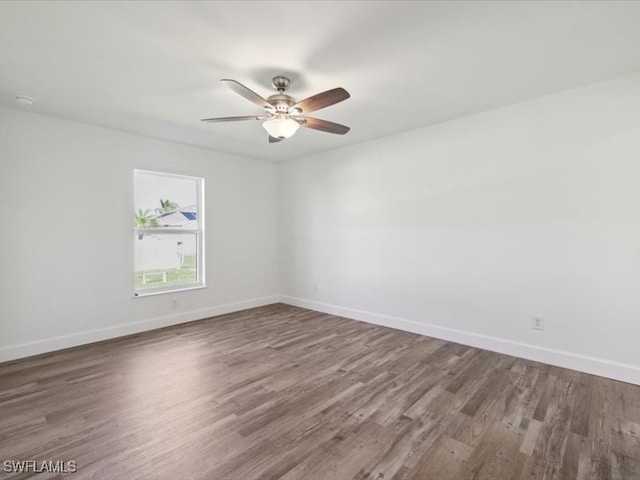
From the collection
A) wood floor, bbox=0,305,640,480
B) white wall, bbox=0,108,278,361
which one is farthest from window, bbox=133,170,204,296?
wood floor, bbox=0,305,640,480

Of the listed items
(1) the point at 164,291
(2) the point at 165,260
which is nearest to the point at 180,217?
(2) the point at 165,260

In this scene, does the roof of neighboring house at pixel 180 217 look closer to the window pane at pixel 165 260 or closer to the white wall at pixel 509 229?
the window pane at pixel 165 260

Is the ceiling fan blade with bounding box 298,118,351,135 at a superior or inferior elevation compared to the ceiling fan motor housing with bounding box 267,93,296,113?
inferior

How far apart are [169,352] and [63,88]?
104 inches

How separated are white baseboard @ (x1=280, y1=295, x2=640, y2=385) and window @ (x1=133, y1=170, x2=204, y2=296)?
236 cm

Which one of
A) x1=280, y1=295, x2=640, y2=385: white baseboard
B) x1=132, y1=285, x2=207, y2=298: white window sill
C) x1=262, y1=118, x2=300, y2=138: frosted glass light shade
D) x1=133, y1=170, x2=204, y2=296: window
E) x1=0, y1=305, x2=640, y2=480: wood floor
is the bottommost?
x1=0, y1=305, x2=640, y2=480: wood floor

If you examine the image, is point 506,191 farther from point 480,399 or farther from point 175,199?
point 175,199

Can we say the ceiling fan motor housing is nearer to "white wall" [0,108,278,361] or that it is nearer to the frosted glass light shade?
the frosted glass light shade

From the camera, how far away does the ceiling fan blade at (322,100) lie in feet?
6.74

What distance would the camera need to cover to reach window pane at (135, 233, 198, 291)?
13.2 feet

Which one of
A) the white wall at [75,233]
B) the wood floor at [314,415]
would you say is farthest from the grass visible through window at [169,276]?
the wood floor at [314,415]

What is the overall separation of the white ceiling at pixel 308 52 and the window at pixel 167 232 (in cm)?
120

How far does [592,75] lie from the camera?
8.20ft

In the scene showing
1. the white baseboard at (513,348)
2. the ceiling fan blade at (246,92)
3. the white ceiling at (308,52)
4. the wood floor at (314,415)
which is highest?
the white ceiling at (308,52)
